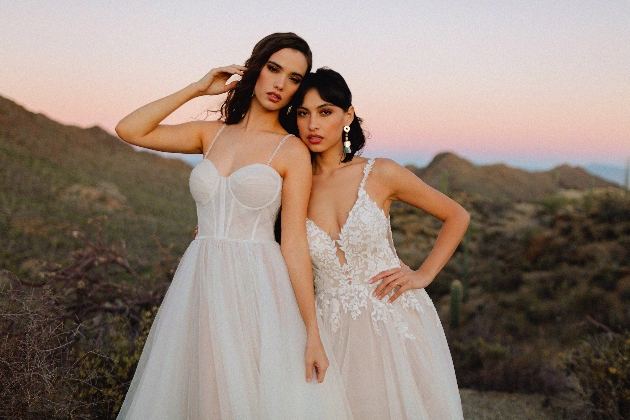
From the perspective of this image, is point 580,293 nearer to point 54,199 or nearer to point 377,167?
point 377,167

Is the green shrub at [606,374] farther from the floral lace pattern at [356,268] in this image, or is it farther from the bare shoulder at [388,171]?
the bare shoulder at [388,171]

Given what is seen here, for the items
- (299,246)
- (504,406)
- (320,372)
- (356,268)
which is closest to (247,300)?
(299,246)

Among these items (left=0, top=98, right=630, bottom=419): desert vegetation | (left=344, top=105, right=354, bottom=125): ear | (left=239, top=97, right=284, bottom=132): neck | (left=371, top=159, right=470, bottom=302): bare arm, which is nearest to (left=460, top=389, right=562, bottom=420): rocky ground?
(left=0, top=98, right=630, bottom=419): desert vegetation

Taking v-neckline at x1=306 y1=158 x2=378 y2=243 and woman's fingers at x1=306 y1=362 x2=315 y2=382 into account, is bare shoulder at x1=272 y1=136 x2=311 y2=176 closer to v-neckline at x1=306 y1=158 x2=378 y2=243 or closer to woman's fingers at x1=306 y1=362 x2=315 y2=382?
v-neckline at x1=306 y1=158 x2=378 y2=243

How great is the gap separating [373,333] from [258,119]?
50.1 inches

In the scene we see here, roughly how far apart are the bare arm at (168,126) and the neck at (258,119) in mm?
211

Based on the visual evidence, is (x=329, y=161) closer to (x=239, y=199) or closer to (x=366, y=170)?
(x=366, y=170)

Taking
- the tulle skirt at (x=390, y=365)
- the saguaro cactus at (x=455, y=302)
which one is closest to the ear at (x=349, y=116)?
the tulle skirt at (x=390, y=365)

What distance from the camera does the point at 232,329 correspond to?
2.42 m

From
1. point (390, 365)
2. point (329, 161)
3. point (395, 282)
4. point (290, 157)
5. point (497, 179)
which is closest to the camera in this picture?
point (290, 157)

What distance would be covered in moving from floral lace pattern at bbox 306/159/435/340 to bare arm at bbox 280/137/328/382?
29 centimetres

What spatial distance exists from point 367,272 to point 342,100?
0.95 m

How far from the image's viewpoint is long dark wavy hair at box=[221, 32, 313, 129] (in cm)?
285

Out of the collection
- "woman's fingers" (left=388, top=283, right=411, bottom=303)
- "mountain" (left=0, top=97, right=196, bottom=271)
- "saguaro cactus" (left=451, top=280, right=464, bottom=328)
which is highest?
"woman's fingers" (left=388, top=283, right=411, bottom=303)
